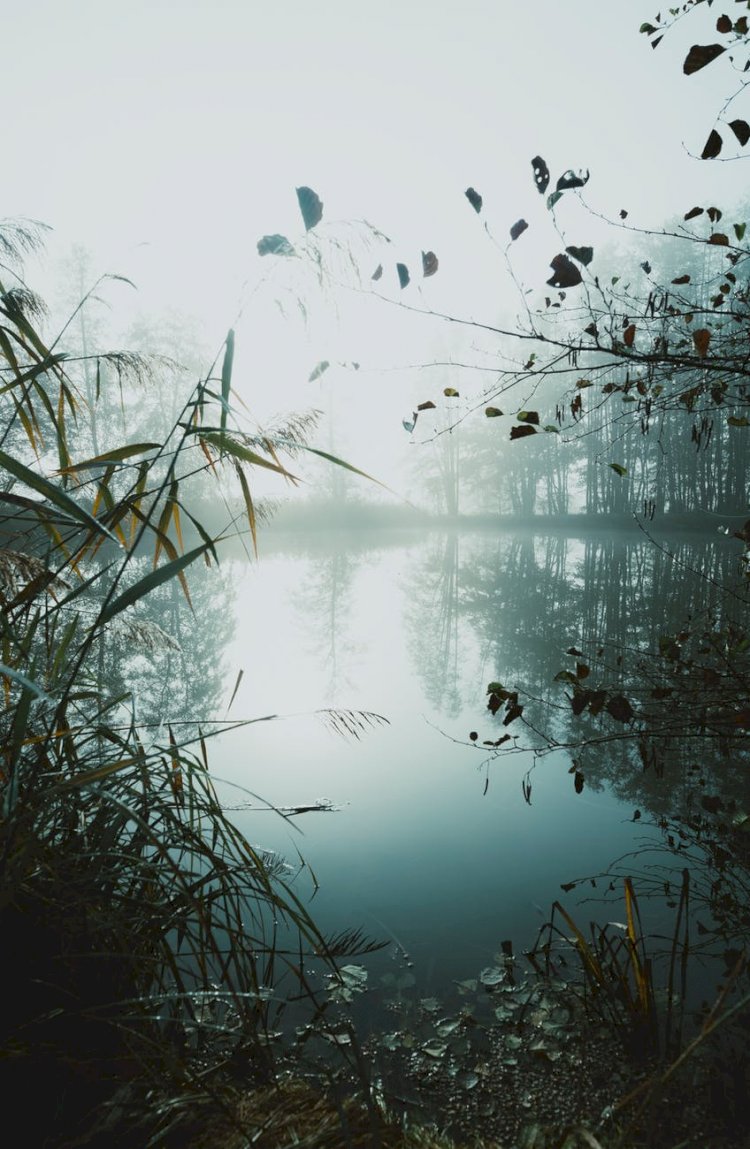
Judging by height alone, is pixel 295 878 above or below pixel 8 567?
below

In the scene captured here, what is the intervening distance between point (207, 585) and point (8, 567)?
11059mm

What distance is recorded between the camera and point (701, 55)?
52.3 inches

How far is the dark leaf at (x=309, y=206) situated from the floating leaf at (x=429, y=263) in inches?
17.3

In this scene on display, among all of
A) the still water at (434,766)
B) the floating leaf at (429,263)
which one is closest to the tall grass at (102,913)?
the still water at (434,766)

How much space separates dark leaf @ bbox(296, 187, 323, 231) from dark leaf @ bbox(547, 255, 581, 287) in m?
0.55

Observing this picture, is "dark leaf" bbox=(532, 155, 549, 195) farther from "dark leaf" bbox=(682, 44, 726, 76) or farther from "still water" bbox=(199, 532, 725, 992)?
"still water" bbox=(199, 532, 725, 992)

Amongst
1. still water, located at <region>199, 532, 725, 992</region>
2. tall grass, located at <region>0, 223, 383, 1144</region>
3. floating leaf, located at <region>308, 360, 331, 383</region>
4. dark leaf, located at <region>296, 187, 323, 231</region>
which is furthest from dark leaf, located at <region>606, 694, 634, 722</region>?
dark leaf, located at <region>296, 187, 323, 231</region>

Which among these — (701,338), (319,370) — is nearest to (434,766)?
(319,370)

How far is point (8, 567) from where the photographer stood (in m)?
2.07

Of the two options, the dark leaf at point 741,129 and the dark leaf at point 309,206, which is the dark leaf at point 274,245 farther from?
the dark leaf at point 741,129

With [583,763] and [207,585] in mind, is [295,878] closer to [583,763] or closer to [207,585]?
[583,763]

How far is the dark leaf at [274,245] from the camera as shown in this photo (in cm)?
159

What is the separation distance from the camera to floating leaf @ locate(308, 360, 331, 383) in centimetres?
182

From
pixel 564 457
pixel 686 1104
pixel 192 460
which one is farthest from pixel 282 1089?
pixel 564 457
